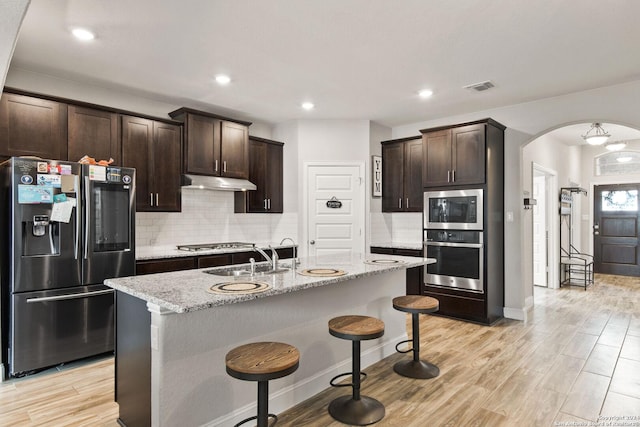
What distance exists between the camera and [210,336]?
2.20m

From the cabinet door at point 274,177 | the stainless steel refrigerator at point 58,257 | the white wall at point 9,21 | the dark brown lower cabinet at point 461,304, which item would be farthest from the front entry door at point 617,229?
the white wall at point 9,21

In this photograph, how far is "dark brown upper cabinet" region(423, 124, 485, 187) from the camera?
15.2ft

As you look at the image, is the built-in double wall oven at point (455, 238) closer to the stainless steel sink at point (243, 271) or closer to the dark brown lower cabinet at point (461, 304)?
the dark brown lower cabinet at point (461, 304)

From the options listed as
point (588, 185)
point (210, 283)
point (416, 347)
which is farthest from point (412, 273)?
point (588, 185)

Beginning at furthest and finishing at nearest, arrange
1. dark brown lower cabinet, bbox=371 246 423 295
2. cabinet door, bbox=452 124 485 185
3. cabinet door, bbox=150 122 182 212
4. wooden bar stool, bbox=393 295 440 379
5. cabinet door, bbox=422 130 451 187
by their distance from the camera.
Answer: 1. dark brown lower cabinet, bbox=371 246 423 295
2. cabinet door, bbox=422 130 451 187
3. cabinet door, bbox=452 124 485 185
4. cabinet door, bbox=150 122 182 212
5. wooden bar stool, bbox=393 295 440 379

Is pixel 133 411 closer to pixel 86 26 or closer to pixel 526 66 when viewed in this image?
pixel 86 26

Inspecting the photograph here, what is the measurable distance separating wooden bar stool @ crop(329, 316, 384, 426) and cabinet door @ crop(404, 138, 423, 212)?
10.8ft

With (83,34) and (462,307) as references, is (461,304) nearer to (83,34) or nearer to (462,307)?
(462,307)

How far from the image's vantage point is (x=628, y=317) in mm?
4859

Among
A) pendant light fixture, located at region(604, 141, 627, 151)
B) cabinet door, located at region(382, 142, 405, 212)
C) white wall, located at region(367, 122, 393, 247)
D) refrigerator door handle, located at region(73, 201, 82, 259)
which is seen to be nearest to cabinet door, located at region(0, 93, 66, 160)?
refrigerator door handle, located at region(73, 201, 82, 259)

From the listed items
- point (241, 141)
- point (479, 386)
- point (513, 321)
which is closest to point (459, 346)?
point (479, 386)

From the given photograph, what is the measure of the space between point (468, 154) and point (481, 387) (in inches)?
111

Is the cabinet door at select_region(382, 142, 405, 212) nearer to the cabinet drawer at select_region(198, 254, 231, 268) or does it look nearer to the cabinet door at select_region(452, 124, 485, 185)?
the cabinet door at select_region(452, 124, 485, 185)

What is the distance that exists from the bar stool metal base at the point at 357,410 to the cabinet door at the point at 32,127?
132 inches
